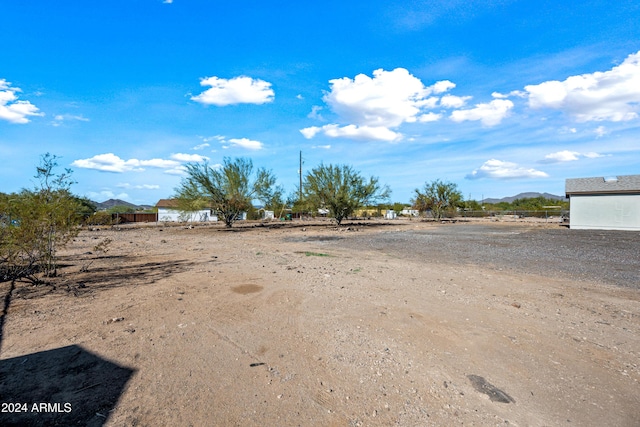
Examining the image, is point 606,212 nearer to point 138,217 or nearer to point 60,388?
point 60,388

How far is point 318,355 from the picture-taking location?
3621 millimetres

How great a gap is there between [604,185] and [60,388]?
36.3 meters

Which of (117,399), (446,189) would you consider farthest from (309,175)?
(117,399)

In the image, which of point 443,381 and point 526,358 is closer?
point 443,381

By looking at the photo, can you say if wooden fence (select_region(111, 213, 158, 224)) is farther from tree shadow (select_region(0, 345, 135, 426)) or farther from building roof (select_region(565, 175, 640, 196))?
building roof (select_region(565, 175, 640, 196))

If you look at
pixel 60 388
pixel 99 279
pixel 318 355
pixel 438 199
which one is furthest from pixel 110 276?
pixel 438 199

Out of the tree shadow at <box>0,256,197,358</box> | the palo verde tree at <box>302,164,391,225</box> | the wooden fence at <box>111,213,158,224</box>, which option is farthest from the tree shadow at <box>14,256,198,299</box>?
the wooden fence at <box>111,213,158,224</box>

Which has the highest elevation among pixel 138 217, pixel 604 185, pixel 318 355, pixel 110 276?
pixel 604 185

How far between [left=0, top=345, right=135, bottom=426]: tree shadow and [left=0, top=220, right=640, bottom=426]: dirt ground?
16mm

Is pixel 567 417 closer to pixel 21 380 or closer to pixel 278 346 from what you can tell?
pixel 278 346

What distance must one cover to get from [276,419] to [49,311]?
4.47 meters

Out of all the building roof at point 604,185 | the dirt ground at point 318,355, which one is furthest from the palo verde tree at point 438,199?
the dirt ground at point 318,355

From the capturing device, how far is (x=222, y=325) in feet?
14.5

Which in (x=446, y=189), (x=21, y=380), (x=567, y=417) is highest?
(x=446, y=189)
